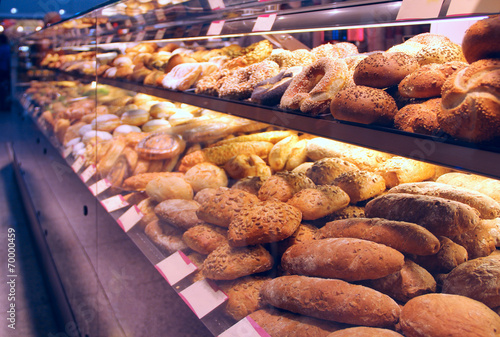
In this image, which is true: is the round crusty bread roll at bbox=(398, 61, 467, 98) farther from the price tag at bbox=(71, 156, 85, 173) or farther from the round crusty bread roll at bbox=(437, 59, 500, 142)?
the price tag at bbox=(71, 156, 85, 173)

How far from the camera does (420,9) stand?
768 mm

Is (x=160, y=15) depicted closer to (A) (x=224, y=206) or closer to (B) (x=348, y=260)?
(A) (x=224, y=206)

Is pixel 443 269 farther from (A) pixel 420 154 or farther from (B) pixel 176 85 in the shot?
(B) pixel 176 85

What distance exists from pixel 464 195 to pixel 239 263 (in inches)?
26.7

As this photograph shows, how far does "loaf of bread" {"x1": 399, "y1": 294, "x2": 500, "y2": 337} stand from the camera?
27.6 inches

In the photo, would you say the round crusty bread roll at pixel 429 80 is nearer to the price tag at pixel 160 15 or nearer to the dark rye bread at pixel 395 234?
the dark rye bread at pixel 395 234

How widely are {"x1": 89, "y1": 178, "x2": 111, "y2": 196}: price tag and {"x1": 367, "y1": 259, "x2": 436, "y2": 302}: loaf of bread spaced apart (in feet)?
5.34

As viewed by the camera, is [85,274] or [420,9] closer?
[420,9]

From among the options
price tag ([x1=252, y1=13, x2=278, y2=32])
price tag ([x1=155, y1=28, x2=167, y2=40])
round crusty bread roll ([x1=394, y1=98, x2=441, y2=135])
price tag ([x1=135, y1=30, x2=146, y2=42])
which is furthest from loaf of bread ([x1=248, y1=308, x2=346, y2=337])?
price tag ([x1=135, y1=30, x2=146, y2=42])

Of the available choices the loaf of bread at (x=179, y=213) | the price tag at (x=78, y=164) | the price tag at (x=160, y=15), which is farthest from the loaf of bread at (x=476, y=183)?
the price tag at (x=78, y=164)

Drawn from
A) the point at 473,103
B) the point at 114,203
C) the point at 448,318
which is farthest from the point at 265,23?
the point at 114,203

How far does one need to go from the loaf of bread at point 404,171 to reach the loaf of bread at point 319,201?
0.22 m

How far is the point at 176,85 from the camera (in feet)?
6.10

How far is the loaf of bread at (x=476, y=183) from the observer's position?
113 centimetres
